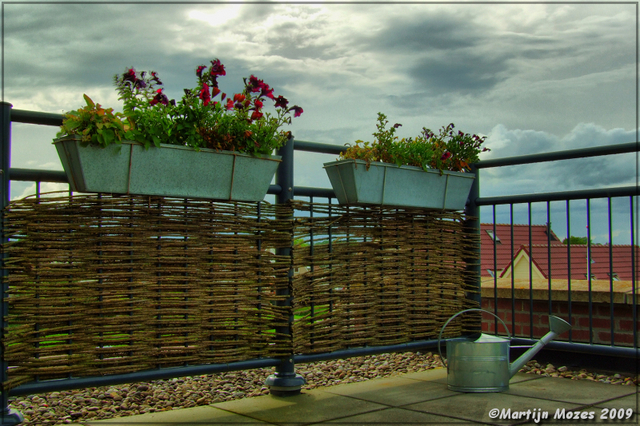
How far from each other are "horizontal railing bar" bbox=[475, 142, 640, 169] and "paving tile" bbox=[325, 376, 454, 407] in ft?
5.18

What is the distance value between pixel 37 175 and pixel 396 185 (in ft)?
6.40

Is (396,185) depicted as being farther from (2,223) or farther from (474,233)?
(2,223)

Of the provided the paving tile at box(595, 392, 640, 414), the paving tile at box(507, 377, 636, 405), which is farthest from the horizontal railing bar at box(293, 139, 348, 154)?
the paving tile at box(595, 392, 640, 414)

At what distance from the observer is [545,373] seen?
3895mm

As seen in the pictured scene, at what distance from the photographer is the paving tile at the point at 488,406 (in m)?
2.68

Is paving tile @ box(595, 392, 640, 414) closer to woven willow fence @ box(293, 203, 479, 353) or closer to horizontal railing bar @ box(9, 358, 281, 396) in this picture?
woven willow fence @ box(293, 203, 479, 353)

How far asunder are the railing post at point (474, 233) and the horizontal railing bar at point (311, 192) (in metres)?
1.12

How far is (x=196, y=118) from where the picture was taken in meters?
2.76

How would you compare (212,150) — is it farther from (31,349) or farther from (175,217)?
(31,349)

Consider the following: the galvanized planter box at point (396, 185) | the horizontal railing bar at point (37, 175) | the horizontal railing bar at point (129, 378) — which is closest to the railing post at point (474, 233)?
the galvanized planter box at point (396, 185)

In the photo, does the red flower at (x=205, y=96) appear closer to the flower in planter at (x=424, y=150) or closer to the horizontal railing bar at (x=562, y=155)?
the flower in planter at (x=424, y=150)

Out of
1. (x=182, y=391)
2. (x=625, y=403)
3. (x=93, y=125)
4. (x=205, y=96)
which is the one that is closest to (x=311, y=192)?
(x=205, y=96)

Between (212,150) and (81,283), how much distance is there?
34.0 inches

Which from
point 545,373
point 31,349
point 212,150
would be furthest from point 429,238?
point 31,349
